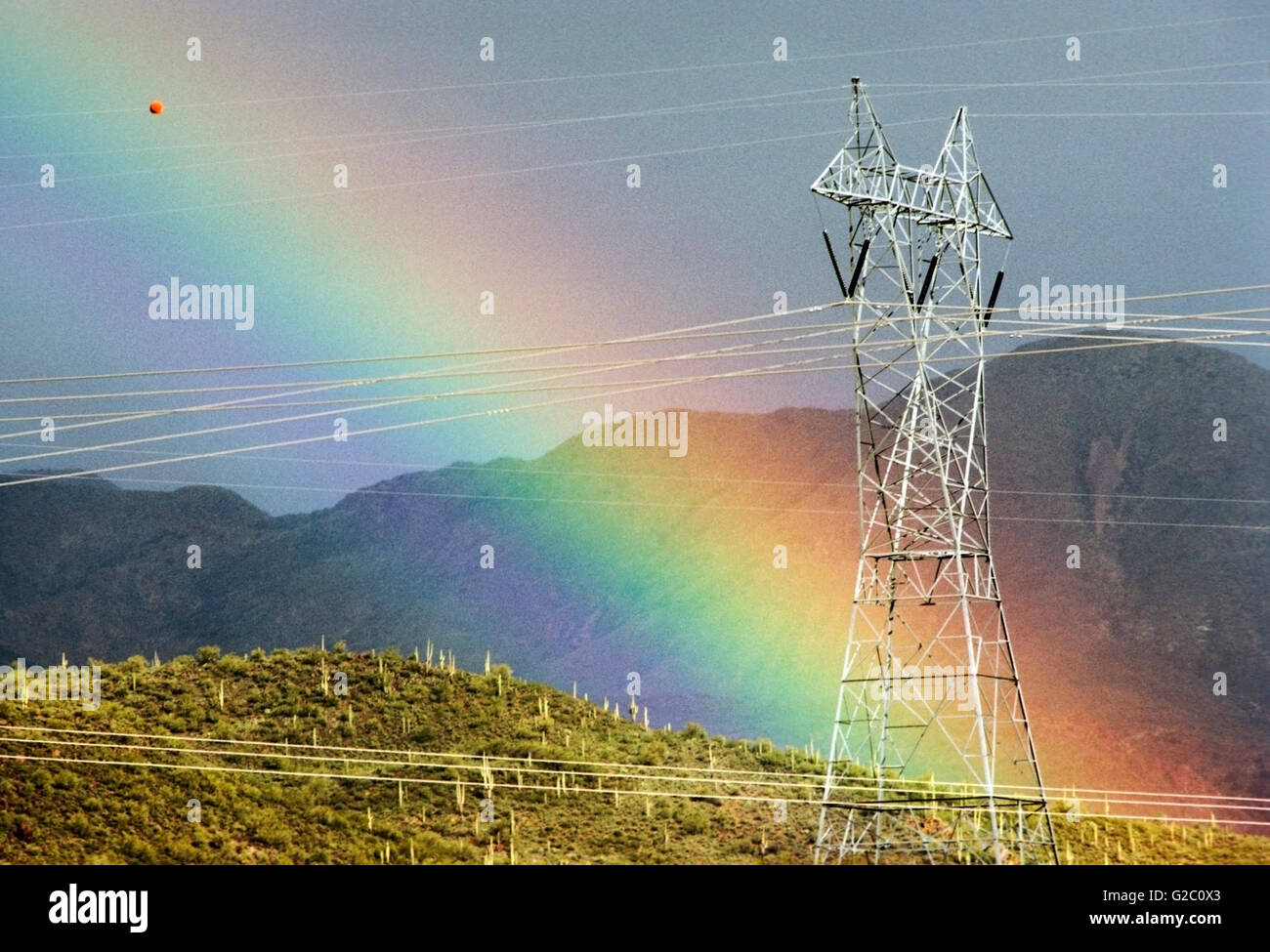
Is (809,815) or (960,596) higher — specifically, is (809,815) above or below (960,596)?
below

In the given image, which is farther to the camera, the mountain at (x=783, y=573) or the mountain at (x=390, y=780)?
the mountain at (x=783, y=573)

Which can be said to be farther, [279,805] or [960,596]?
[279,805]

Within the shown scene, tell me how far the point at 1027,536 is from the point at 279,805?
249 feet

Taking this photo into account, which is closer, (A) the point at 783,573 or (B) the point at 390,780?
(B) the point at 390,780

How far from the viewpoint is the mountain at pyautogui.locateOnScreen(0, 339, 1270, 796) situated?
300 ft

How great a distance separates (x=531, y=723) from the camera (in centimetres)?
4556

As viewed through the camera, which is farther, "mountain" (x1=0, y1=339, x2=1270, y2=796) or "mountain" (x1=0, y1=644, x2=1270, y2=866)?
"mountain" (x1=0, y1=339, x2=1270, y2=796)

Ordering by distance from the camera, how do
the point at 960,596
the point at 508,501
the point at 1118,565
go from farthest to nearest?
the point at 508,501 → the point at 1118,565 → the point at 960,596

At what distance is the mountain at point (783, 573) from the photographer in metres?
91.5

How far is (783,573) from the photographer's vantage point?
117250 millimetres

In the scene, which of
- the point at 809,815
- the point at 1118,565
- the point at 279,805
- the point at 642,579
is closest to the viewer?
the point at 279,805
